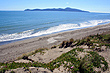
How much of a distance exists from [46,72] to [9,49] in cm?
1003

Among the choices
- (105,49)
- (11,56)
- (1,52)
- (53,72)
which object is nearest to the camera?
(53,72)

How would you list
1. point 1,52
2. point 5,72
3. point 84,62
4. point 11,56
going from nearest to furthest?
1. point 5,72
2. point 84,62
3. point 11,56
4. point 1,52

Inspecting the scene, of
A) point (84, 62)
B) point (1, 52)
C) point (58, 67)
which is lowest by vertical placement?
point (1, 52)

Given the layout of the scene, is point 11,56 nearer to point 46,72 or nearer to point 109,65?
point 46,72

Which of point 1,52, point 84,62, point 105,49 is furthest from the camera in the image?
point 1,52

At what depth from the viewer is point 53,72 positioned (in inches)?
198

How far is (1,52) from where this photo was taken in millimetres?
12312

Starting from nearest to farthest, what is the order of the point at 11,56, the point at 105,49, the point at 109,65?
1. the point at 109,65
2. the point at 105,49
3. the point at 11,56

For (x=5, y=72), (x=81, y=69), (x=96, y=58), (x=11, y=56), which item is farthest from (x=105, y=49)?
(x=11, y=56)

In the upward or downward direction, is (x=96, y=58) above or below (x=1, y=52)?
above

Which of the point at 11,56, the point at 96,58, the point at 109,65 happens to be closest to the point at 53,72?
the point at 96,58

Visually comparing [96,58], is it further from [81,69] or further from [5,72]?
[5,72]

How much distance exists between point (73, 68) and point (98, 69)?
4.40 feet

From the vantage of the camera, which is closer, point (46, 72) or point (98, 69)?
point (46, 72)
